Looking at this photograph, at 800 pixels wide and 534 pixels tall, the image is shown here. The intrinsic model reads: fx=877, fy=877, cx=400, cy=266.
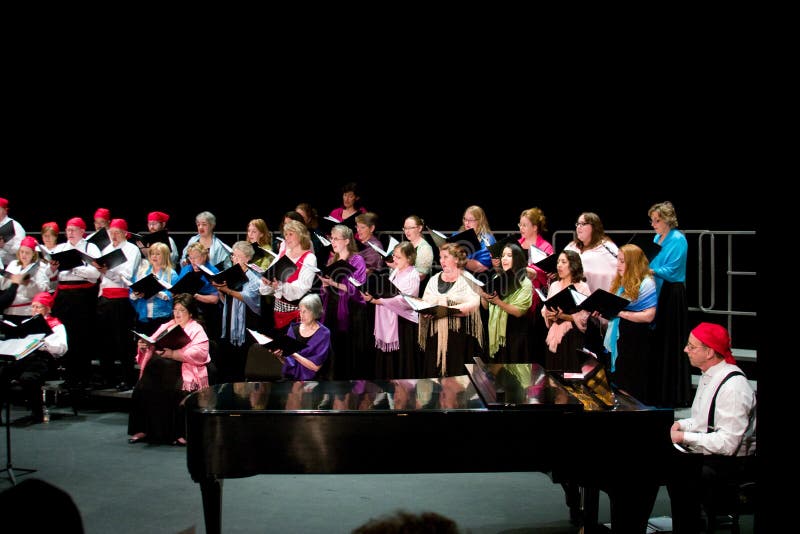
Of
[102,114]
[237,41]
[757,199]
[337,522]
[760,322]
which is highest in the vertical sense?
[237,41]

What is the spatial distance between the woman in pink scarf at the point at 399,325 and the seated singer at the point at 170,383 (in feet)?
4.07

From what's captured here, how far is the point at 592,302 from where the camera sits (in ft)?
15.7

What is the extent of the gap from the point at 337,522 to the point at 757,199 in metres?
3.47

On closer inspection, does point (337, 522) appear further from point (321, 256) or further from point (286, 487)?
point (321, 256)

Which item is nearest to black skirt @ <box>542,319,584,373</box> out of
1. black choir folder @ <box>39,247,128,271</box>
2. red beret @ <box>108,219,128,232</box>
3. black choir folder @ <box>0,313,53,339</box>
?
black choir folder @ <box>0,313,53,339</box>

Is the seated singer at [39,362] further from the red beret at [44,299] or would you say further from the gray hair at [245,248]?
the gray hair at [245,248]

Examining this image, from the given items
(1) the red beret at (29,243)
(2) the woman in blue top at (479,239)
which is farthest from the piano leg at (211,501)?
(1) the red beret at (29,243)

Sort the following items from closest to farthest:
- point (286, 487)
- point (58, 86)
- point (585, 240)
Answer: point (286, 487) → point (585, 240) → point (58, 86)

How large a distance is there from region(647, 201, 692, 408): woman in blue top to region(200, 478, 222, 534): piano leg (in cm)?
325

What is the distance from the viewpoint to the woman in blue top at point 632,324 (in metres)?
5.55

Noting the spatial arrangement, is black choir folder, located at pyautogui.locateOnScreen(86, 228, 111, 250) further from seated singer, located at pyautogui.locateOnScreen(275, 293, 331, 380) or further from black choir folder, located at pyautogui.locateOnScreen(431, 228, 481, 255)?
black choir folder, located at pyautogui.locateOnScreen(431, 228, 481, 255)

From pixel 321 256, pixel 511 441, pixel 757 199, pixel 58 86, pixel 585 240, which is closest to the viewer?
pixel 757 199

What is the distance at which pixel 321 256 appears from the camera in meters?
6.46

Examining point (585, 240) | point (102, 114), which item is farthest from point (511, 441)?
point (102, 114)
